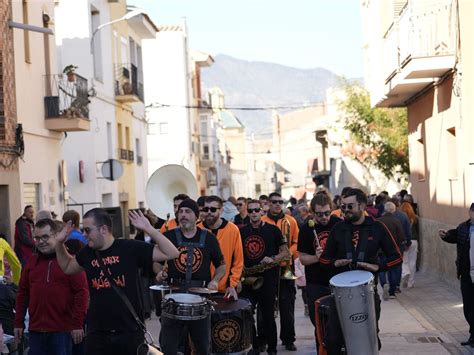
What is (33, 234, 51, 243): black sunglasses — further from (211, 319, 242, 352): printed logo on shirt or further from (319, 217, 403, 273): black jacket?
(319, 217, 403, 273): black jacket

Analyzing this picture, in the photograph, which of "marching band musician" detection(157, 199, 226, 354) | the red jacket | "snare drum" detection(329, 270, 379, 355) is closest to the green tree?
"marching band musician" detection(157, 199, 226, 354)

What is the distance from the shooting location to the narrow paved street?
12047 mm

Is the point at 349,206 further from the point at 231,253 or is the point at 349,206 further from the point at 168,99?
the point at 168,99

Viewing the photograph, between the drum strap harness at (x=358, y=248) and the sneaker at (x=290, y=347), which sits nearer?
the drum strap harness at (x=358, y=248)

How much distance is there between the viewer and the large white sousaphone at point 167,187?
15102mm

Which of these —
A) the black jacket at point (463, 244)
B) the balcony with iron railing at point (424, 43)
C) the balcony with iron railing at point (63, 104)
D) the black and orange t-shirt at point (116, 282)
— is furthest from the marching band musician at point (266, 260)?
the balcony with iron railing at point (63, 104)

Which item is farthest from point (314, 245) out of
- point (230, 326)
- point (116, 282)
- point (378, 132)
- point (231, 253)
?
point (378, 132)

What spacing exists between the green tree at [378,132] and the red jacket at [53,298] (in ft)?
79.1

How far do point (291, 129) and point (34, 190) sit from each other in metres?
90.2

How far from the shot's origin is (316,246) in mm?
10680

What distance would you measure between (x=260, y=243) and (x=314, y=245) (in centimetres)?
117

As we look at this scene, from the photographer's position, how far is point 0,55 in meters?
19.1

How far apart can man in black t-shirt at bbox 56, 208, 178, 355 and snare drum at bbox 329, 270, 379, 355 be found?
182 centimetres

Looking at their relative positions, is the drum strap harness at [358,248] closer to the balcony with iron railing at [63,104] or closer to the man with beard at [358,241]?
the man with beard at [358,241]
